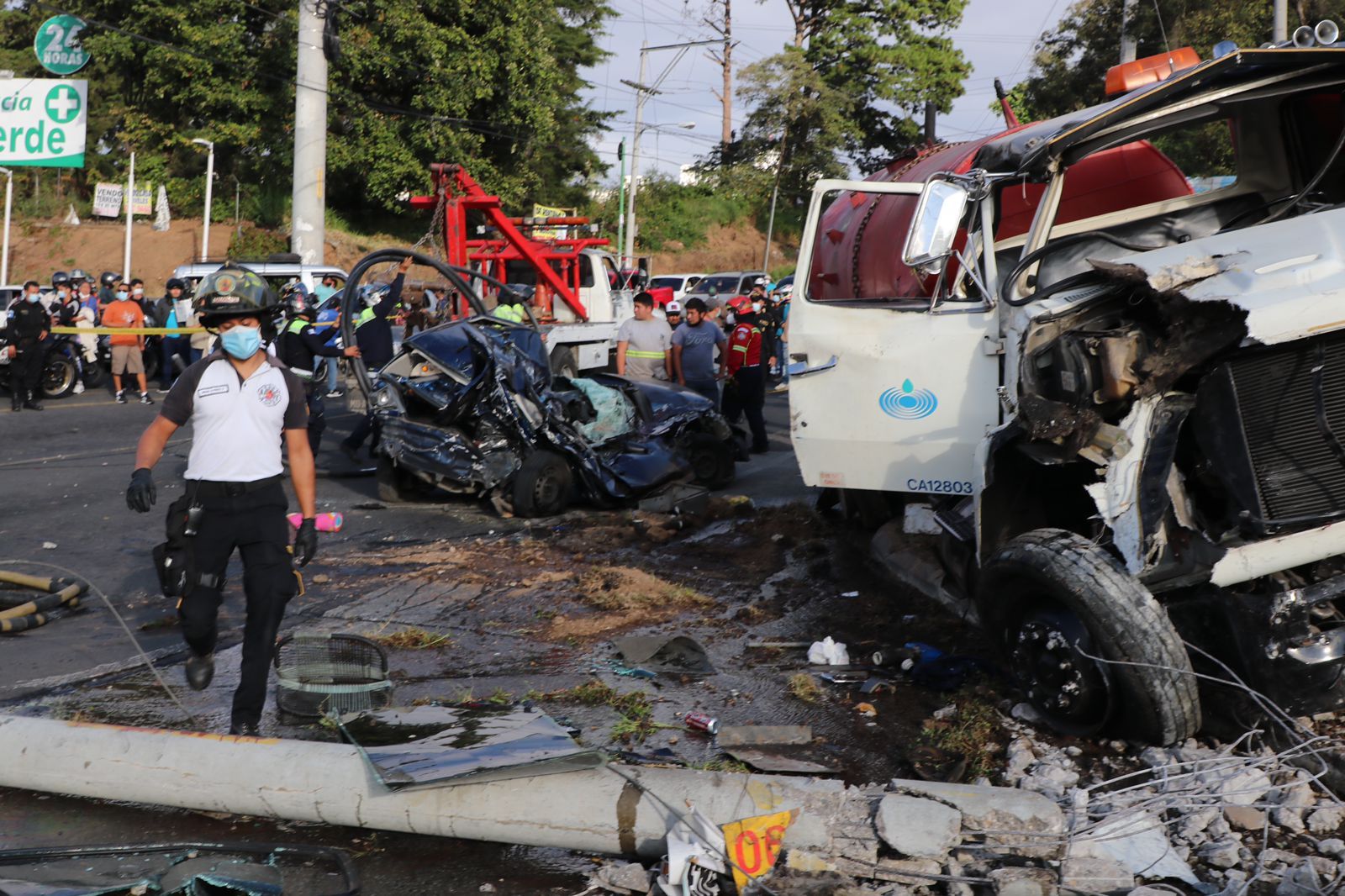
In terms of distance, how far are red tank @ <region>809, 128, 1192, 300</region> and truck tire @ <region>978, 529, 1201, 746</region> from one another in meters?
1.91

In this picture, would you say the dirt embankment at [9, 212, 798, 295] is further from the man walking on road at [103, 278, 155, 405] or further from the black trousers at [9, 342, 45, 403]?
the black trousers at [9, 342, 45, 403]

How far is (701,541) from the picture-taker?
29.3ft

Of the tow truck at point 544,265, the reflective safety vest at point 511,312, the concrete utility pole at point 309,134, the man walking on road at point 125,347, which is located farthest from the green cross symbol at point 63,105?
the reflective safety vest at point 511,312

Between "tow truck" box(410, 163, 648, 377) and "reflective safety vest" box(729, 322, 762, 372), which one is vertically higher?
"tow truck" box(410, 163, 648, 377)

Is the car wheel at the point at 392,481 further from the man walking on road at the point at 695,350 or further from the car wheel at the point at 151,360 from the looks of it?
the car wheel at the point at 151,360

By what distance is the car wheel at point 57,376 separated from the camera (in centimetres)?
1764

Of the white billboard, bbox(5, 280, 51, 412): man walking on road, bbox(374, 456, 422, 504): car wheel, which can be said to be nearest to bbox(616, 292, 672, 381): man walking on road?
bbox(374, 456, 422, 504): car wheel

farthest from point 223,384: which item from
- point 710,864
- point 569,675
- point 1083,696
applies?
point 1083,696

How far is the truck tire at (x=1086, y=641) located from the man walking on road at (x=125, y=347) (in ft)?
51.2

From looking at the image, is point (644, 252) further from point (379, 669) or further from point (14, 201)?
point (379, 669)

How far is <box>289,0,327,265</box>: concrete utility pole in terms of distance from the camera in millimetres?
25703

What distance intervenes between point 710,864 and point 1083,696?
1699 millimetres

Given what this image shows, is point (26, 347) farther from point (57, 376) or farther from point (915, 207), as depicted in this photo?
point (915, 207)

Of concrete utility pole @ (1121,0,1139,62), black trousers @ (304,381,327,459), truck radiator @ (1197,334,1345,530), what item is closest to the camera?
truck radiator @ (1197,334,1345,530)
